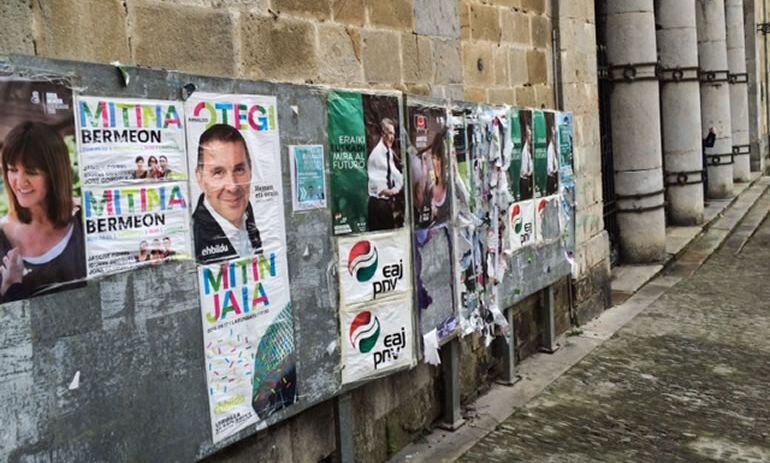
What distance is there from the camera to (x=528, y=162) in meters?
6.14

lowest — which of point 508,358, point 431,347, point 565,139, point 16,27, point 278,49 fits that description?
point 508,358

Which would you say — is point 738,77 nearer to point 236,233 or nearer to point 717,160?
point 717,160

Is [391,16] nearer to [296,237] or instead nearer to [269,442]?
[296,237]

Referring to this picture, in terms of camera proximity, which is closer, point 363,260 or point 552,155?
point 363,260

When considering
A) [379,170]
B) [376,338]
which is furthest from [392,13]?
[376,338]

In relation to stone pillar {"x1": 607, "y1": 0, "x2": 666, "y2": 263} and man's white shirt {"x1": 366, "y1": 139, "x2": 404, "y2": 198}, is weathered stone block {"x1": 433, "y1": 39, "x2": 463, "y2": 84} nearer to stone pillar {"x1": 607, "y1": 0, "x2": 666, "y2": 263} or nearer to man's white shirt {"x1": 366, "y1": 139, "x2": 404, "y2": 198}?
man's white shirt {"x1": 366, "y1": 139, "x2": 404, "y2": 198}

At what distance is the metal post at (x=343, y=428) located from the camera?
158 inches

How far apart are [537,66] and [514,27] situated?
23.7 inches

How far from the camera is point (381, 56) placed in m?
4.61

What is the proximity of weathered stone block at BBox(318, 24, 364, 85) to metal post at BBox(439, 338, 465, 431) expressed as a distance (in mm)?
1939

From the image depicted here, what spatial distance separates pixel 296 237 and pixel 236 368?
2.33ft

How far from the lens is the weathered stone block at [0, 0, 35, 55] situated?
8.26ft

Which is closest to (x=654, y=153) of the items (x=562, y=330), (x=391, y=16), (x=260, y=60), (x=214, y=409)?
(x=562, y=330)

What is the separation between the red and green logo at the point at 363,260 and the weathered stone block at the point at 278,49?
3.11ft
